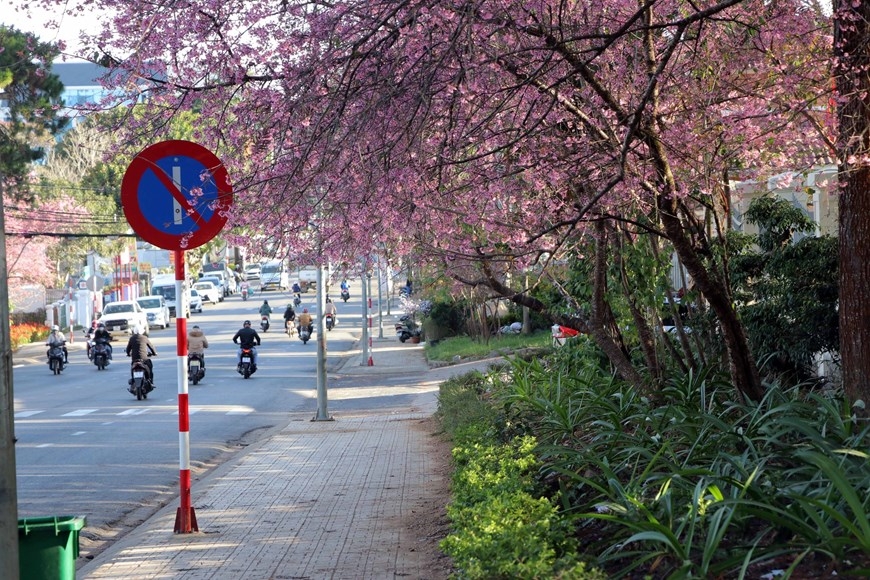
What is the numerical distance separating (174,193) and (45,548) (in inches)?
150

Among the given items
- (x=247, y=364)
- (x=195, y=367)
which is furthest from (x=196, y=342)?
(x=247, y=364)

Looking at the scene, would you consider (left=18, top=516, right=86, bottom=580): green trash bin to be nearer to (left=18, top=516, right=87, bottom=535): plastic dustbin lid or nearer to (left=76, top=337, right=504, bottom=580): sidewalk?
(left=18, top=516, right=87, bottom=535): plastic dustbin lid

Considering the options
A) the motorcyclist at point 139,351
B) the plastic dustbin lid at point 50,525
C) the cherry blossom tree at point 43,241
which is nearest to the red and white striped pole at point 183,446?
the plastic dustbin lid at point 50,525

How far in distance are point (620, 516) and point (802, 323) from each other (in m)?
6.55

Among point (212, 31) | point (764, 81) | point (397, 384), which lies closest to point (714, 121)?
point (764, 81)

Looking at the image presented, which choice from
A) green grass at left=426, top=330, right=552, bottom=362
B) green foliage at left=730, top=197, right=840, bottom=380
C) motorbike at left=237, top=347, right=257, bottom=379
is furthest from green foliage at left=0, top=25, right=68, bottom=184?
green grass at left=426, top=330, right=552, bottom=362

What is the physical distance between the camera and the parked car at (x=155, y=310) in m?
60.1

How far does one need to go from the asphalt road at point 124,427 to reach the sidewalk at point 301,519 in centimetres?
87

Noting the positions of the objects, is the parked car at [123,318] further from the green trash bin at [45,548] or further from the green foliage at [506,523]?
the green trash bin at [45,548]

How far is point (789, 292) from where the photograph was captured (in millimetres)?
11766

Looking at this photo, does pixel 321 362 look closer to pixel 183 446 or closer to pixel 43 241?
pixel 183 446

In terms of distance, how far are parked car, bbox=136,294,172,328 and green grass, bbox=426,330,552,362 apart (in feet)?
80.2

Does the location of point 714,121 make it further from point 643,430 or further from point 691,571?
point 691,571

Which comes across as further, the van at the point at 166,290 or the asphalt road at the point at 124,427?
the van at the point at 166,290
